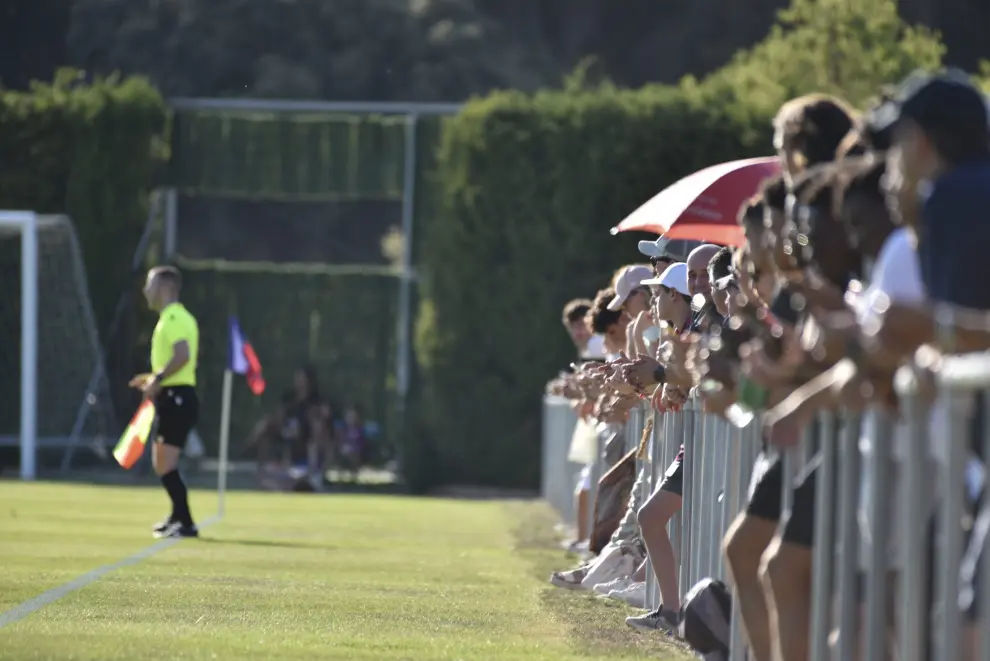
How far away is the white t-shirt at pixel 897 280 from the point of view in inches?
228

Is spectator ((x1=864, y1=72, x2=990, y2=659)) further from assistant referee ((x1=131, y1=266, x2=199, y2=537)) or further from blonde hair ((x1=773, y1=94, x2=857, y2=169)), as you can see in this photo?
assistant referee ((x1=131, y1=266, x2=199, y2=537))

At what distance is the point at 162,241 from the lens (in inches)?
1139

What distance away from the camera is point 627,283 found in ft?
42.5

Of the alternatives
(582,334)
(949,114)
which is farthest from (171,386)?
(949,114)

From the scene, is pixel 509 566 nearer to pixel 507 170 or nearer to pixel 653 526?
pixel 653 526

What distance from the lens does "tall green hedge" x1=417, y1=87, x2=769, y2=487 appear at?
27172 millimetres

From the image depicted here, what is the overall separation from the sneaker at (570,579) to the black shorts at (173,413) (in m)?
4.56

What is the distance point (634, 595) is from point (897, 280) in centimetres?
576

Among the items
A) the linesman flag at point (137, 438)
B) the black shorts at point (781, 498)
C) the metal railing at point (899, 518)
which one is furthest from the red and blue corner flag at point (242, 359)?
the black shorts at point (781, 498)

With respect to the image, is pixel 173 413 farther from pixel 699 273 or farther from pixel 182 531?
pixel 699 273

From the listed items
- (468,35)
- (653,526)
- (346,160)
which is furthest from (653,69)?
(653,526)

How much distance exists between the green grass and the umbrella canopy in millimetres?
2156

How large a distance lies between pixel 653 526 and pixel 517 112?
18.0m

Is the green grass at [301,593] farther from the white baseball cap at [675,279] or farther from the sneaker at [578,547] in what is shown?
the white baseball cap at [675,279]
